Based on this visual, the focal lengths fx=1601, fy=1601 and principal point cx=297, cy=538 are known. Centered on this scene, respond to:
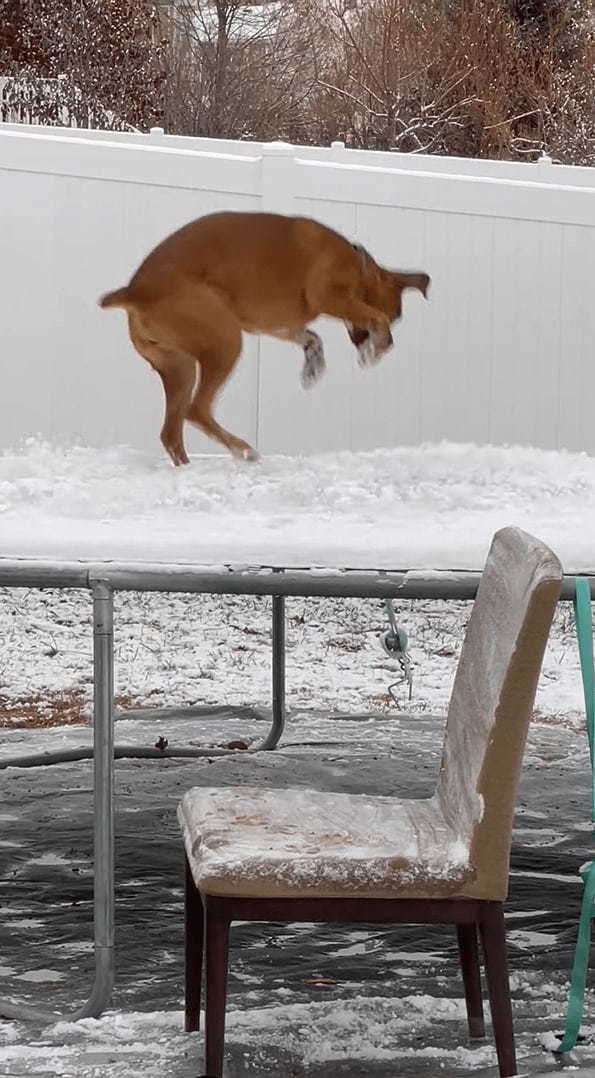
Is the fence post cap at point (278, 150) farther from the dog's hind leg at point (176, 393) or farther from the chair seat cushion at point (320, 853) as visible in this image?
the chair seat cushion at point (320, 853)

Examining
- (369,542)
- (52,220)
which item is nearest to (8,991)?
(369,542)

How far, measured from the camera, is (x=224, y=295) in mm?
4215

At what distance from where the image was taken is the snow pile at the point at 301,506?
→ 301cm

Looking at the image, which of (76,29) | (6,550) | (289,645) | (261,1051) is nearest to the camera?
(261,1051)

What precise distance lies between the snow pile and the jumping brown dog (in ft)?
1.32

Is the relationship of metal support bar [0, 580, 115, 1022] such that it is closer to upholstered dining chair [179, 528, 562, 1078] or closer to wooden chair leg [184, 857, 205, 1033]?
wooden chair leg [184, 857, 205, 1033]

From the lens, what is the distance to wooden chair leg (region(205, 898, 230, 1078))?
2.38 meters

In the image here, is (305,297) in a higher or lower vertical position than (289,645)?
higher

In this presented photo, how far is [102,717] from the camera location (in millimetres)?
2859

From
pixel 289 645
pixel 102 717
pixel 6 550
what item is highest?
pixel 6 550

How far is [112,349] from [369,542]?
2.09 m

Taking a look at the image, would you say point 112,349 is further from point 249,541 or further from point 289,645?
point 289,645

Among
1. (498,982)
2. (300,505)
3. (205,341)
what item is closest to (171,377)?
(205,341)

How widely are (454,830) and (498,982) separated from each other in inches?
10.2
